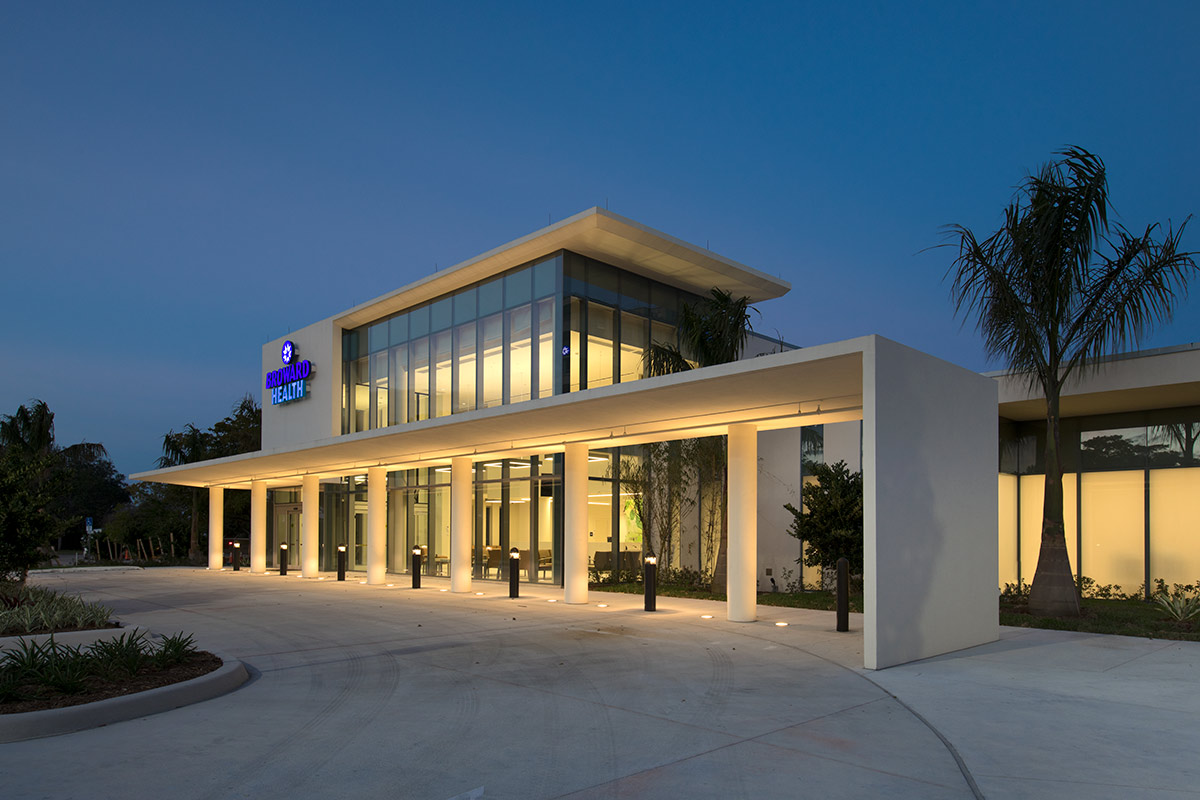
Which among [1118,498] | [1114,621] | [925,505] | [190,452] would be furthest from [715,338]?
[190,452]

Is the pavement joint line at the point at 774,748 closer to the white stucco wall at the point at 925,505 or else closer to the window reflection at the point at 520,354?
the white stucco wall at the point at 925,505

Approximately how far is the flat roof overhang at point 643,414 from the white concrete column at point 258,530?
21.5 feet

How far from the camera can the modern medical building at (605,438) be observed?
34.6 feet

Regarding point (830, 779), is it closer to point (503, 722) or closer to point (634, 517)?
point (503, 722)

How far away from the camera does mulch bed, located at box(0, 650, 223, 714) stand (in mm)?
7008

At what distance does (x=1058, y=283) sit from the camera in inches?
538

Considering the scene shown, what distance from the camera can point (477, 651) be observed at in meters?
11.1

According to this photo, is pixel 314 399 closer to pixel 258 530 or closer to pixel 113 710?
pixel 258 530

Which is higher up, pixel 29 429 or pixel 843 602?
pixel 29 429

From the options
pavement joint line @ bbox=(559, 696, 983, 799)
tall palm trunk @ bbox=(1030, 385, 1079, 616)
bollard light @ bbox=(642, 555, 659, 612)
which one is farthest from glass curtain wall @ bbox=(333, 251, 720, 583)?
pavement joint line @ bbox=(559, 696, 983, 799)

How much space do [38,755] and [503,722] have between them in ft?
11.4

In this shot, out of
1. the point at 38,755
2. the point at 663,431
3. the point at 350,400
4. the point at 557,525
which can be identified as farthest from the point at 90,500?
the point at 38,755

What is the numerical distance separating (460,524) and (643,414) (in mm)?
7606

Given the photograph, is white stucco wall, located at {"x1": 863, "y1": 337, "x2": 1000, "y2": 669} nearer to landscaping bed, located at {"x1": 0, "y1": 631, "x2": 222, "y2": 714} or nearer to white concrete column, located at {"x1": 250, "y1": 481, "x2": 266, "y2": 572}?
landscaping bed, located at {"x1": 0, "y1": 631, "x2": 222, "y2": 714}
